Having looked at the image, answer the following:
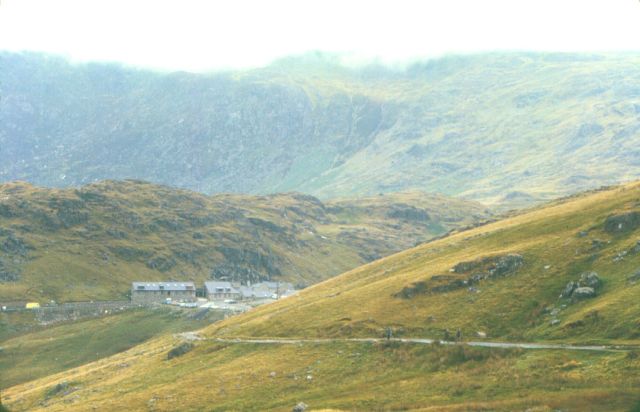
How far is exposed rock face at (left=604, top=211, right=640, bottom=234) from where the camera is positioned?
121 metres

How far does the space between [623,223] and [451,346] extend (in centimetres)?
4479

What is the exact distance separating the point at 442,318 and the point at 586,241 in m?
30.3

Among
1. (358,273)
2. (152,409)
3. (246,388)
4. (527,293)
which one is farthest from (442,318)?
(358,273)

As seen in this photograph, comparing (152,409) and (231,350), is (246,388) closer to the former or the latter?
(152,409)

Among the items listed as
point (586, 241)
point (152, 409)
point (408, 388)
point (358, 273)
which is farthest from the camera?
point (358, 273)

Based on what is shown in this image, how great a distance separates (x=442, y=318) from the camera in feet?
383

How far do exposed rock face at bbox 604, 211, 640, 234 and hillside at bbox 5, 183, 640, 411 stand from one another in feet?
0.94

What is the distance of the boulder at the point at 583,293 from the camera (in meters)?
104

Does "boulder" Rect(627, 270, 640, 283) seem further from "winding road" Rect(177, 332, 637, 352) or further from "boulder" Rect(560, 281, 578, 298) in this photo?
"winding road" Rect(177, 332, 637, 352)

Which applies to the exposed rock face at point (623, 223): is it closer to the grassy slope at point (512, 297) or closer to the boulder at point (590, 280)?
the grassy slope at point (512, 297)

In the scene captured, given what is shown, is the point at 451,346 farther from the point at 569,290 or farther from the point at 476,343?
the point at 569,290

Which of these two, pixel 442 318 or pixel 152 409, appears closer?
pixel 152 409

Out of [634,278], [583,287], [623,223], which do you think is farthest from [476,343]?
[623,223]

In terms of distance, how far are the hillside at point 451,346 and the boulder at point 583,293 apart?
225 millimetres
